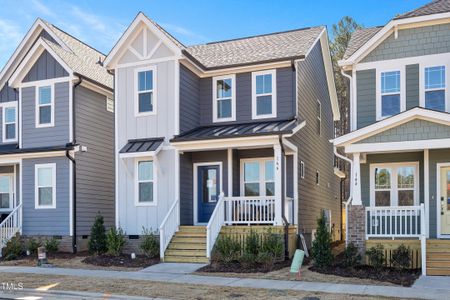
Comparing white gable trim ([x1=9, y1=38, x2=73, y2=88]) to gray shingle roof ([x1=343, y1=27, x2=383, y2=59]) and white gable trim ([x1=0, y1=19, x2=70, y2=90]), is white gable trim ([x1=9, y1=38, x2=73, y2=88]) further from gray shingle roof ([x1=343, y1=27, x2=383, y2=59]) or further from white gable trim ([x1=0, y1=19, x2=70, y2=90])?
gray shingle roof ([x1=343, y1=27, x2=383, y2=59])

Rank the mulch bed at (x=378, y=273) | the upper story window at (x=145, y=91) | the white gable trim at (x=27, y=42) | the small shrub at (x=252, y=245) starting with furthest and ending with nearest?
1. the white gable trim at (x=27, y=42)
2. the upper story window at (x=145, y=91)
3. the small shrub at (x=252, y=245)
4. the mulch bed at (x=378, y=273)

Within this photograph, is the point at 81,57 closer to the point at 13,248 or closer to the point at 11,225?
the point at 11,225

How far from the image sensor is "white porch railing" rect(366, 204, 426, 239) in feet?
44.6

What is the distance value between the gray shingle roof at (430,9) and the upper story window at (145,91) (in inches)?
328

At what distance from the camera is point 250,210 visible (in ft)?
51.8

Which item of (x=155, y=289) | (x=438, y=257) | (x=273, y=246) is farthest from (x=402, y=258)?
(x=155, y=289)

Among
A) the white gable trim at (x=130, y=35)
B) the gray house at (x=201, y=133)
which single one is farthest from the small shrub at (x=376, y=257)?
the white gable trim at (x=130, y=35)

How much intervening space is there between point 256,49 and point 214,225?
7.39 meters

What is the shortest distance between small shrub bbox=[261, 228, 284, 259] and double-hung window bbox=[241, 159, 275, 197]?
2.68m

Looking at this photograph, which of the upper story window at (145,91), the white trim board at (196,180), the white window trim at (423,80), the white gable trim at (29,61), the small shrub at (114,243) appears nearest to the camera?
the white window trim at (423,80)

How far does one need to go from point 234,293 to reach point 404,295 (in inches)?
134

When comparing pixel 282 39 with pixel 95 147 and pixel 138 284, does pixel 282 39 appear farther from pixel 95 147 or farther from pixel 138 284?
pixel 138 284

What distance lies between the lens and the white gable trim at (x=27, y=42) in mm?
20622

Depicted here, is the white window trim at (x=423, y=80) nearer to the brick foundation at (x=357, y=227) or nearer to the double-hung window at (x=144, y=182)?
the brick foundation at (x=357, y=227)
